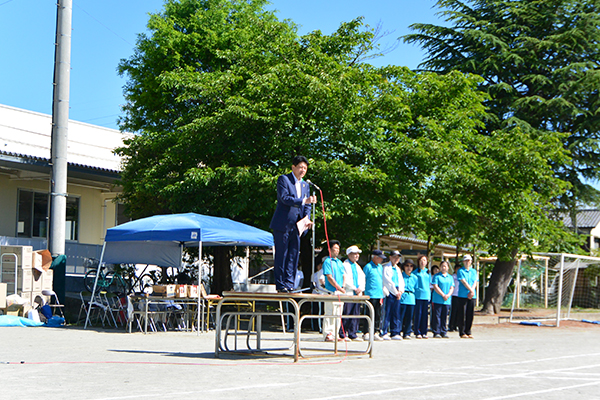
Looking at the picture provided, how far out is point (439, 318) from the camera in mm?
17203

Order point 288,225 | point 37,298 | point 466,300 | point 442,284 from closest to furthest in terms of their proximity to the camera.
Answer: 1. point 288,225
2. point 442,284
3. point 466,300
4. point 37,298

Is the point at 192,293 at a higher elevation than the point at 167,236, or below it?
below

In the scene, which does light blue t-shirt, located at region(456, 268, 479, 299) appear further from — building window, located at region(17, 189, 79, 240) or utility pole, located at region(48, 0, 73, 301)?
building window, located at region(17, 189, 79, 240)

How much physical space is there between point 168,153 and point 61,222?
346cm

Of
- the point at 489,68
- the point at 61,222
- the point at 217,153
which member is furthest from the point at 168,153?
the point at 489,68

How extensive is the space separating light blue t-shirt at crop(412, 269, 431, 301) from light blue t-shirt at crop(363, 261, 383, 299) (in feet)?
4.20

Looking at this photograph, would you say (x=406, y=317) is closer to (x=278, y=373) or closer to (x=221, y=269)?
(x=221, y=269)

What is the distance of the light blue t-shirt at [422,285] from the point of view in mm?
16656

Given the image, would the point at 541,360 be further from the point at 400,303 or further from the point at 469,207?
the point at 469,207

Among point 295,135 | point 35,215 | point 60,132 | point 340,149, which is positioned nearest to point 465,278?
point 340,149

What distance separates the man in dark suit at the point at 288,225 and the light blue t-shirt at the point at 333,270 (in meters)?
3.85

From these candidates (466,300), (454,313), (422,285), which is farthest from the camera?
(454,313)

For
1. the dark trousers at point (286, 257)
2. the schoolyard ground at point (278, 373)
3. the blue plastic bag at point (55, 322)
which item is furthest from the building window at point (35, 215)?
the dark trousers at point (286, 257)

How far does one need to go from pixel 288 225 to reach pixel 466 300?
9198mm
